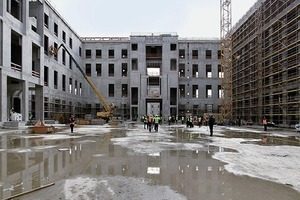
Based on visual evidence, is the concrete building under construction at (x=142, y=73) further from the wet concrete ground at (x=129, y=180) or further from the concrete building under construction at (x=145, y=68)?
the wet concrete ground at (x=129, y=180)

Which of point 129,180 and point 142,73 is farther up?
point 142,73

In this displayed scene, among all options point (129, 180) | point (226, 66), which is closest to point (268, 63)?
point (226, 66)

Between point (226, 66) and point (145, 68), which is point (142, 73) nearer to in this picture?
point (145, 68)

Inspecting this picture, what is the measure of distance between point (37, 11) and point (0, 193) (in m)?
36.1

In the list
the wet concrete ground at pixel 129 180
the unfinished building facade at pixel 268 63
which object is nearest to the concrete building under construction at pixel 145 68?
the unfinished building facade at pixel 268 63

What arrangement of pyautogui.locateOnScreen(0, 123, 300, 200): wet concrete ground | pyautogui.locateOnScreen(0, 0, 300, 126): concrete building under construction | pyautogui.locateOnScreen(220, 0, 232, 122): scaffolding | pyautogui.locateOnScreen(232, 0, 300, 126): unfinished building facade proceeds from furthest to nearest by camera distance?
pyautogui.locateOnScreen(220, 0, 232, 122): scaffolding → pyautogui.locateOnScreen(0, 0, 300, 126): concrete building under construction → pyautogui.locateOnScreen(232, 0, 300, 126): unfinished building facade → pyautogui.locateOnScreen(0, 123, 300, 200): wet concrete ground

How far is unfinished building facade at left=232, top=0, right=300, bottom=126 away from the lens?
31.2 m

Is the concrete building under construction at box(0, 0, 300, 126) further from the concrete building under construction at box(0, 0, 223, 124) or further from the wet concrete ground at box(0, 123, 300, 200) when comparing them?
the wet concrete ground at box(0, 123, 300, 200)

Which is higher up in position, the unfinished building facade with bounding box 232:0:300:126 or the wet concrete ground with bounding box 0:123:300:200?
the unfinished building facade with bounding box 232:0:300:126

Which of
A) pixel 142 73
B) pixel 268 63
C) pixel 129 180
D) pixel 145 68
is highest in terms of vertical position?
pixel 145 68

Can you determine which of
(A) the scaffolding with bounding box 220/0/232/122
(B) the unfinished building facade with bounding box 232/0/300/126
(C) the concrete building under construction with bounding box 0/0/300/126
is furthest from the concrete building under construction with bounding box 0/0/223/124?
(B) the unfinished building facade with bounding box 232/0/300/126

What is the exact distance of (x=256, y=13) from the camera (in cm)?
4106

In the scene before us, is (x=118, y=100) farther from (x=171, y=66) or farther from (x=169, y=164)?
(x=169, y=164)

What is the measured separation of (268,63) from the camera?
3794 cm
